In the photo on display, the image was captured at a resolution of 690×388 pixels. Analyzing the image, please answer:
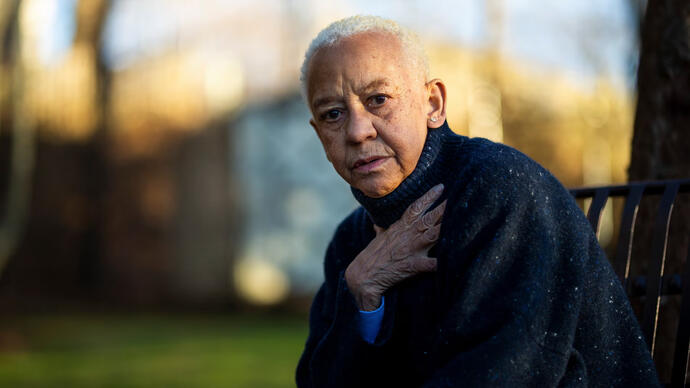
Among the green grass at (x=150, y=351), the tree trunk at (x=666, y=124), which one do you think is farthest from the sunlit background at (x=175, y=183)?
the tree trunk at (x=666, y=124)

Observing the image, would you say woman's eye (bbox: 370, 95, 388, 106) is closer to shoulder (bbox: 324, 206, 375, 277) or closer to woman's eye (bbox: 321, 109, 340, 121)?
woman's eye (bbox: 321, 109, 340, 121)

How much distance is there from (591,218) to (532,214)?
73 centimetres

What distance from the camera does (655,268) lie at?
213cm

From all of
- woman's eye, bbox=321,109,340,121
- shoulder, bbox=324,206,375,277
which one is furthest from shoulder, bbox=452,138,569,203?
shoulder, bbox=324,206,375,277

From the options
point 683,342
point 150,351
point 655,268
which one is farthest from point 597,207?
point 150,351

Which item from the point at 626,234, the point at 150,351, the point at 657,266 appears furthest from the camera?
the point at 150,351

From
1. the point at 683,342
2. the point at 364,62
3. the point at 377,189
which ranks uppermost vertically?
the point at 364,62

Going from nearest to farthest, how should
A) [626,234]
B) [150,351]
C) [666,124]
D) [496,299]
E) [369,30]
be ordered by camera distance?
[496,299]
[369,30]
[626,234]
[666,124]
[150,351]

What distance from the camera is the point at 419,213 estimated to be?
1891 millimetres

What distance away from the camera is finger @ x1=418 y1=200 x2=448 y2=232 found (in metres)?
1.83

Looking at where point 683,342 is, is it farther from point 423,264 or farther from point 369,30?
point 369,30

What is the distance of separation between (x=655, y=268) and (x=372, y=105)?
3.14 feet

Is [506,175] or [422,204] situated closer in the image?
[506,175]

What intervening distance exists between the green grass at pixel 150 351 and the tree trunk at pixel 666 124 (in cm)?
395
